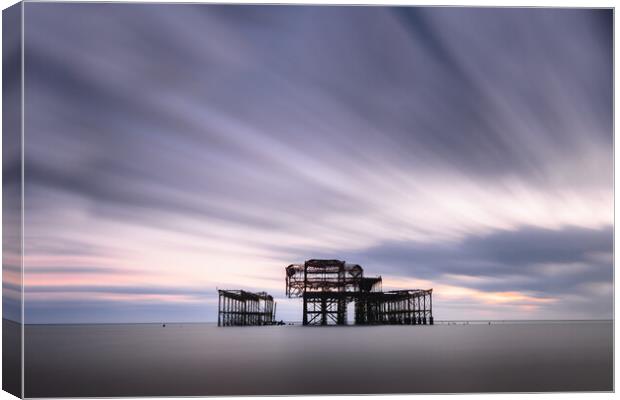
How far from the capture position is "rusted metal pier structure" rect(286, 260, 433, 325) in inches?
988

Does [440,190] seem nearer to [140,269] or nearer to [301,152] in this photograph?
[301,152]

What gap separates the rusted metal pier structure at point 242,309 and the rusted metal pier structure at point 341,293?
188 inches

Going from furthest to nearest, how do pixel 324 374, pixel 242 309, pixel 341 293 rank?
pixel 242 309 → pixel 341 293 → pixel 324 374

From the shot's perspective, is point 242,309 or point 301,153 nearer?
point 301,153

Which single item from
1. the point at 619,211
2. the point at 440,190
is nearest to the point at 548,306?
the point at 440,190

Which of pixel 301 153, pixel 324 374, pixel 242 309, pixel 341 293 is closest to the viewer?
pixel 324 374

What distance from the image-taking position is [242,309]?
43000 mm

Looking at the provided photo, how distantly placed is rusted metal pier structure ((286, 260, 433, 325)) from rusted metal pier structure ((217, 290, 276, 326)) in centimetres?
478

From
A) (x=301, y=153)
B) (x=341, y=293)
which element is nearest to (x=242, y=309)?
(x=341, y=293)

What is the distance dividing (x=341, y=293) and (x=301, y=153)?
58.4 feet

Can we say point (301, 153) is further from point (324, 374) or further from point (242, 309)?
point (242, 309)

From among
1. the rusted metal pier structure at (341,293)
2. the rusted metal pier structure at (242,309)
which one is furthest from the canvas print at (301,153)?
the rusted metal pier structure at (242,309)

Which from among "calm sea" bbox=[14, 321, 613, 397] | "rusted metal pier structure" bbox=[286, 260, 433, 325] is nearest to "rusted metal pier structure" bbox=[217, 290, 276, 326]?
"rusted metal pier structure" bbox=[286, 260, 433, 325]

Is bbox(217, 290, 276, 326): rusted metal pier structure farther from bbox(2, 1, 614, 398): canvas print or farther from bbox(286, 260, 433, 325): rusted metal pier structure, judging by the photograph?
bbox(2, 1, 614, 398): canvas print
